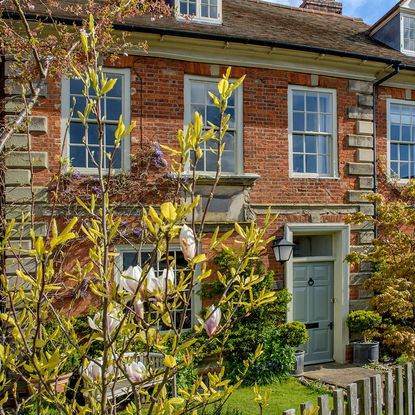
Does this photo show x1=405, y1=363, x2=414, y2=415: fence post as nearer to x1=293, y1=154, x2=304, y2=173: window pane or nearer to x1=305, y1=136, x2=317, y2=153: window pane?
x1=293, y1=154, x2=304, y2=173: window pane

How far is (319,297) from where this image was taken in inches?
415

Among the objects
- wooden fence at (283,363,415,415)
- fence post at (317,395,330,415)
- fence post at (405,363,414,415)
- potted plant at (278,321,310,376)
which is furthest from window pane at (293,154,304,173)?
fence post at (317,395,330,415)

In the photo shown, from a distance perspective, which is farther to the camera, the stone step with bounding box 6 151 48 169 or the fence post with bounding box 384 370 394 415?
the stone step with bounding box 6 151 48 169

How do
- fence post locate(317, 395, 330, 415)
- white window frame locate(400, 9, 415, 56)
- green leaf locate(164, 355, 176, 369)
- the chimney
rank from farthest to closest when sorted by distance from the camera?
the chimney < white window frame locate(400, 9, 415, 56) < fence post locate(317, 395, 330, 415) < green leaf locate(164, 355, 176, 369)

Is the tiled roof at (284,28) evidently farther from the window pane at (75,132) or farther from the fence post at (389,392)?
the fence post at (389,392)

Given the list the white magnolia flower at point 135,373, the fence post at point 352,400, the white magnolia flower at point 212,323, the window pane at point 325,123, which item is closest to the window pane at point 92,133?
the window pane at point 325,123

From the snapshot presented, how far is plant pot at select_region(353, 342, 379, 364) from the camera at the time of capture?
9.95 meters

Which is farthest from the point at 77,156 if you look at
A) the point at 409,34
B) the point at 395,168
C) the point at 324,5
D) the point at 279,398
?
the point at 324,5

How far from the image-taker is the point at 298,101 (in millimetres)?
10109

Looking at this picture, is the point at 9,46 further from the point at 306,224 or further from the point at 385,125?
the point at 385,125

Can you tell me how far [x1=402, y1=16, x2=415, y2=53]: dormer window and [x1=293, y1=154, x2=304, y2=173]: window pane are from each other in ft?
14.2

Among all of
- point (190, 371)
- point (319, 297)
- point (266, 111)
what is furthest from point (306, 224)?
point (190, 371)

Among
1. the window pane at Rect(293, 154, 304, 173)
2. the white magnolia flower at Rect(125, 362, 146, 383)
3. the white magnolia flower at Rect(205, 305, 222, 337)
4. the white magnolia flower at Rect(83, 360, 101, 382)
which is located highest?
the window pane at Rect(293, 154, 304, 173)

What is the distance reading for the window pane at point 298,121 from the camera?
1010cm
